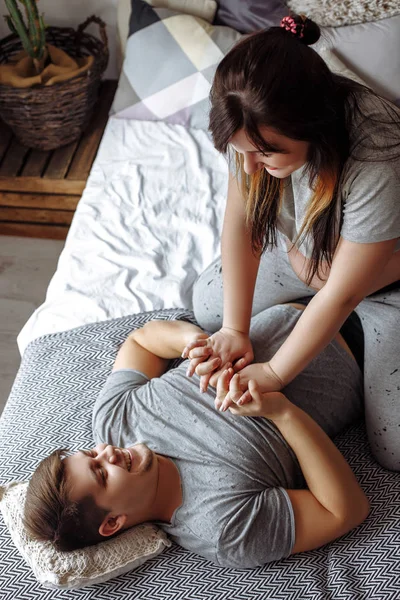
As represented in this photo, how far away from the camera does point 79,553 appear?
3.84ft

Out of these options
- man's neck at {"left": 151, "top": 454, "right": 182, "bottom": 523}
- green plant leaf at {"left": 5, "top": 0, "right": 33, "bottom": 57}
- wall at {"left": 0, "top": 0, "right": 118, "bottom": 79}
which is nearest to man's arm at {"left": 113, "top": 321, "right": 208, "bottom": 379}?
man's neck at {"left": 151, "top": 454, "right": 182, "bottom": 523}

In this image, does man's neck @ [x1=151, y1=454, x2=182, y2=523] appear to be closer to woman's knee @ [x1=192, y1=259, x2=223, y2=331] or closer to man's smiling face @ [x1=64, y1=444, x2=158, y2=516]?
man's smiling face @ [x1=64, y1=444, x2=158, y2=516]

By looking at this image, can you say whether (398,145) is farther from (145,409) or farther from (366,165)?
(145,409)

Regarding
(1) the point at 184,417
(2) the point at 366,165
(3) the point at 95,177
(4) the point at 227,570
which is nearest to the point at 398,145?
(2) the point at 366,165

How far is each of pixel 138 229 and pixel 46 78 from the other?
2.39 feet

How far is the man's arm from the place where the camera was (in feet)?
4.76

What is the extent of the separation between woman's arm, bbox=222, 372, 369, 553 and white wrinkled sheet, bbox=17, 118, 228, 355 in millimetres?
520

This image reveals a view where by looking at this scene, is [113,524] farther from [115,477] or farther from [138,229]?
[138,229]

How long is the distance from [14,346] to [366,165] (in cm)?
140

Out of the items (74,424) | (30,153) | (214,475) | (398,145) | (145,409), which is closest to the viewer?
(398,145)

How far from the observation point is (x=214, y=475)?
1231mm

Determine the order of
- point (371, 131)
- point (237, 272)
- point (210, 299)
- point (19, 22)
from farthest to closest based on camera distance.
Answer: point (19, 22) → point (210, 299) → point (237, 272) → point (371, 131)

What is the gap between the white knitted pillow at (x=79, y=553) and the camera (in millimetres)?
1147

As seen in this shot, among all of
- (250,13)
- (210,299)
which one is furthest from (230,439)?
(250,13)
